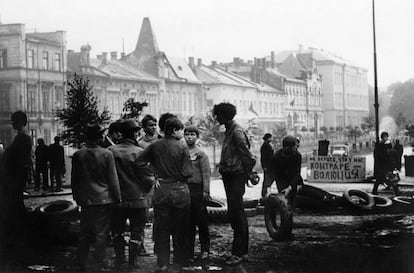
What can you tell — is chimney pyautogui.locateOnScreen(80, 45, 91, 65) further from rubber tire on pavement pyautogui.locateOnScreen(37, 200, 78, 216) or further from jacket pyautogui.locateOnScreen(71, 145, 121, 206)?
jacket pyautogui.locateOnScreen(71, 145, 121, 206)

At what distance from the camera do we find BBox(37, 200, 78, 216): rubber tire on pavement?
702 cm

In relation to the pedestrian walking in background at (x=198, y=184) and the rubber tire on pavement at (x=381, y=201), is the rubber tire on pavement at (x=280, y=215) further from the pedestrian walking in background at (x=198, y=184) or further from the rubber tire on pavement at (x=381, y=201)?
the rubber tire on pavement at (x=381, y=201)

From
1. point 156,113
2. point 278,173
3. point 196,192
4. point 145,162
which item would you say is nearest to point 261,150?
point 278,173

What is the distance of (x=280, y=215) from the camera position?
21.7 ft

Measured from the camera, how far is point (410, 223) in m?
6.64

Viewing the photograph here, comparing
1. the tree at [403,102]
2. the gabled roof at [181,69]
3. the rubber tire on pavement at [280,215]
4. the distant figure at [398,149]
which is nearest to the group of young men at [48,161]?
the gabled roof at [181,69]

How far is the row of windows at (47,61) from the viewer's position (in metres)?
6.85

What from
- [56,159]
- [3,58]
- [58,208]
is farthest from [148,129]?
[3,58]

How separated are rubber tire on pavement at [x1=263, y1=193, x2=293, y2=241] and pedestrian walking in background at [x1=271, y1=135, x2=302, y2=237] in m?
0.16

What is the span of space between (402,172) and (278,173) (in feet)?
8.07

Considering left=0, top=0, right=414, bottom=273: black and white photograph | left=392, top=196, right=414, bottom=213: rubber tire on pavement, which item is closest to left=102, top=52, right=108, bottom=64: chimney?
left=0, top=0, right=414, bottom=273: black and white photograph

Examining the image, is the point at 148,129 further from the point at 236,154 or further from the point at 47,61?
the point at 47,61

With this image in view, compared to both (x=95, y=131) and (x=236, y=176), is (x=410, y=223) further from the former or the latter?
(x=95, y=131)

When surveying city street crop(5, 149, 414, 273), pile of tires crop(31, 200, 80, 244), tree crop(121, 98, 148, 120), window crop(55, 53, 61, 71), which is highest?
window crop(55, 53, 61, 71)
